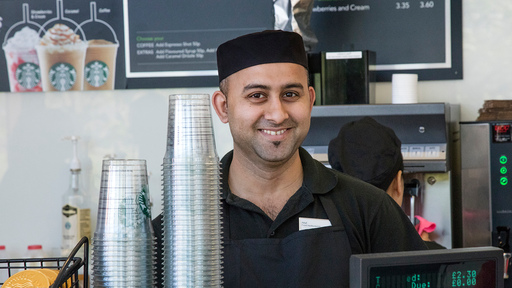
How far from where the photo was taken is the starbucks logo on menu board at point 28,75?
3.31 m

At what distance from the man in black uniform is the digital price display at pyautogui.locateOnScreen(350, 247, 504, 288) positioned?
0.59 metres

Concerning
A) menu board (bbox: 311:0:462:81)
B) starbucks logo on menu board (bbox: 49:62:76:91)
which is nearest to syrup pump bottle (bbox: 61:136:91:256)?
starbucks logo on menu board (bbox: 49:62:76:91)

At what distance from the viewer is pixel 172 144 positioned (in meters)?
0.83

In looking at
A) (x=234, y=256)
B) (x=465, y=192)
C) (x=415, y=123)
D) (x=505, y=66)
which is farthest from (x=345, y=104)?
(x=234, y=256)

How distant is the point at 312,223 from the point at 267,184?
0.16 m

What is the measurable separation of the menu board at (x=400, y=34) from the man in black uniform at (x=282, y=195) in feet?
5.24

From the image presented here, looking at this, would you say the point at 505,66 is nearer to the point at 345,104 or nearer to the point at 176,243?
the point at 345,104

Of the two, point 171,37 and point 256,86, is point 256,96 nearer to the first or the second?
point 256,86

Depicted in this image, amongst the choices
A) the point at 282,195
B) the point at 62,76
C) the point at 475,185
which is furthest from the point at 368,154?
the point at 62,76

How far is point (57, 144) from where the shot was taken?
11.0 feet

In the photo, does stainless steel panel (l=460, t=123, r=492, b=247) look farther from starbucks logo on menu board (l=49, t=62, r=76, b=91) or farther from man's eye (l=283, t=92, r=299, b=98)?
starbucks logo on menu board (l=49, t=62, r=76, b=91)

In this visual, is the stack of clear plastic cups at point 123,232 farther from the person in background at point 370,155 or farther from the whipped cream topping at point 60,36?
the whipped cream topping at point 60,36

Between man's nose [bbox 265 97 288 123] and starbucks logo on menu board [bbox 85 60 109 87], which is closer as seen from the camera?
man's nose [bbox 265 97 288 123]

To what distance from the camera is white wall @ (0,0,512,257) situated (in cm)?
330
